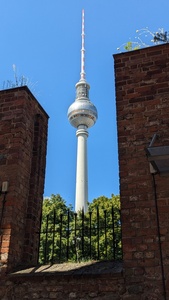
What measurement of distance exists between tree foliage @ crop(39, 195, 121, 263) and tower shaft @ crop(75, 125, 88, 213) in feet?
68.4

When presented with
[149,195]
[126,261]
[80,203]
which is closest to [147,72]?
[149,195]

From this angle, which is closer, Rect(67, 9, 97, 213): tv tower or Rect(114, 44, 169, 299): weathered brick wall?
Rect(114, 44, 169, 299): weathered brick wall

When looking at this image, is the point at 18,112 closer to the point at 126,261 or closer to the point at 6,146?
the point at 6,146

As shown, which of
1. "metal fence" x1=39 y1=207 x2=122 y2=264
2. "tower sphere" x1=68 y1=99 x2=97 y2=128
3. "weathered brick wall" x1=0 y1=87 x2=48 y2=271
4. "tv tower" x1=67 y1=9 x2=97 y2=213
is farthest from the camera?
"tower sphere" x1=68 y1=99 x2=97 y2=128

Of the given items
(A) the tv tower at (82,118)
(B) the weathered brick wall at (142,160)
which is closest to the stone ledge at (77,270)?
(B) the weathered brick wall at (142,160)

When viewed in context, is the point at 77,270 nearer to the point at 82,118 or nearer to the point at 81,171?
the point at 81,171

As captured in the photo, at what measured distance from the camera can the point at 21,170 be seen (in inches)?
204

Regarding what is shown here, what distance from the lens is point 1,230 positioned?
4.66m

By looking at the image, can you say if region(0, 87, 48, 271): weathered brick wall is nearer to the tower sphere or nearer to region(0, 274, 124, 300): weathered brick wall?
region(0, 274, 124, 300): weathered brick wall

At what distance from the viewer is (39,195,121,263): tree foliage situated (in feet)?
16.1

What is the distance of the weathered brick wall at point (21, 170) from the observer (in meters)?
4.73

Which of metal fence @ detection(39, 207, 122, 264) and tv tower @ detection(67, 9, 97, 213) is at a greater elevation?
tv tower @ detection(67, 9, 97, 213)

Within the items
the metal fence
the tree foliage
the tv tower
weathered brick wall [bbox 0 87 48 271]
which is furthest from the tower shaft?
weathered brick wall [bbox 0 87 48 271]

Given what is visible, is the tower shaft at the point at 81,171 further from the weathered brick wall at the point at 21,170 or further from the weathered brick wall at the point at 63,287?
the weathered brick wall at the point at 63,287
